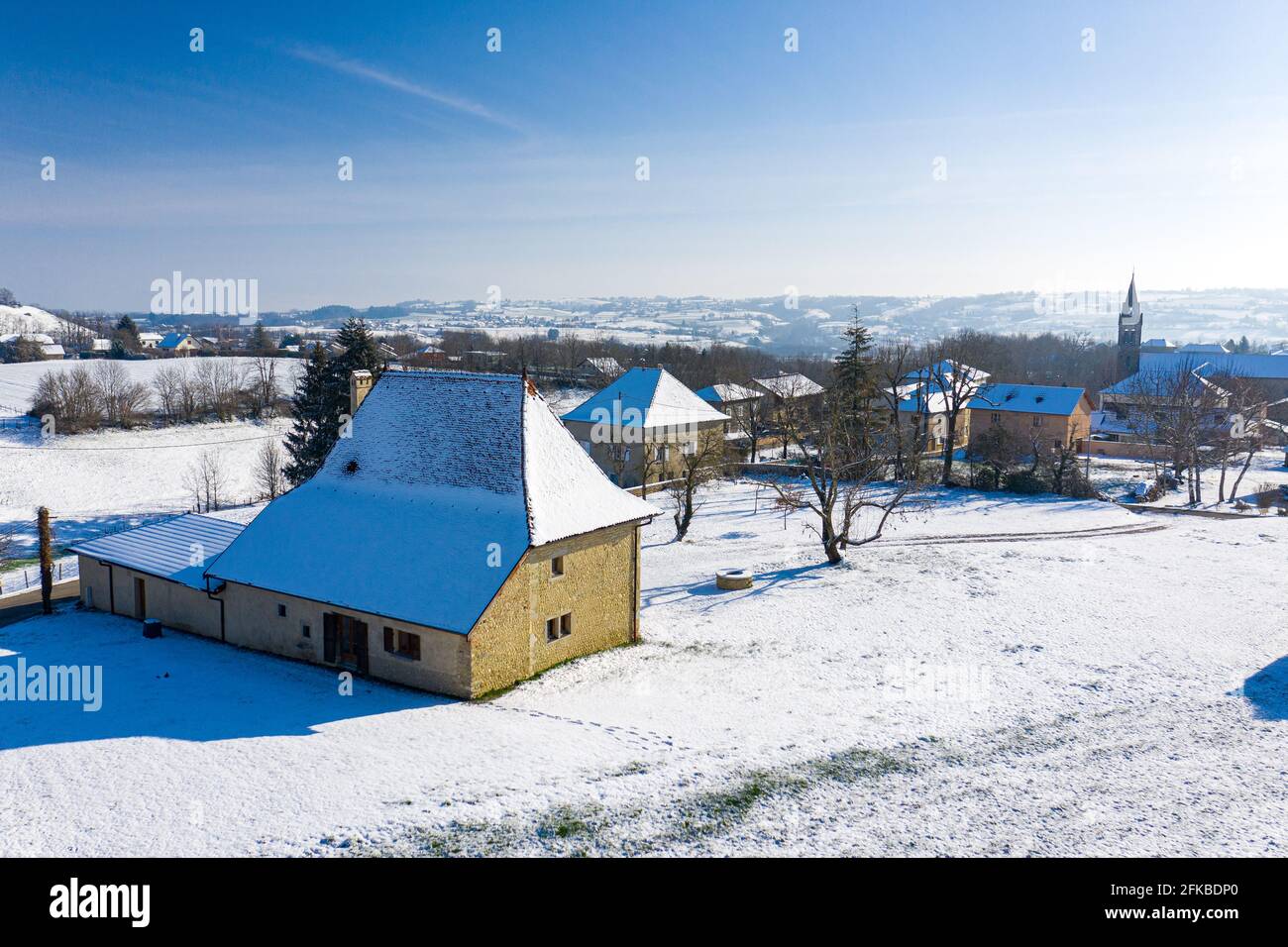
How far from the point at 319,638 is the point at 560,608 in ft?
21.7

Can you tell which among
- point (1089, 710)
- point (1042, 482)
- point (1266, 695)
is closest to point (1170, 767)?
point (1089, 710)

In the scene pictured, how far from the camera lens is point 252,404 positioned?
82188 mm

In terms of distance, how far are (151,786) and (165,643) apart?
1148 cm

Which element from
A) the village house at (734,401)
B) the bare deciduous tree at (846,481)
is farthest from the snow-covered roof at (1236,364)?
the bare deciduous tree at (846,481)

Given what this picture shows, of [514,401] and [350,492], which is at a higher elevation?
[514,401]

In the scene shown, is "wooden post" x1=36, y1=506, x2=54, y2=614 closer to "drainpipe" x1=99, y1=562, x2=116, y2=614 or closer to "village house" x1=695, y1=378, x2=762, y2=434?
"drainpipe" x1=99, y1=562, x2=116, y2=614

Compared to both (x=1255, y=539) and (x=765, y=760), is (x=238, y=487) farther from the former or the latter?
(x=1255, y=539)

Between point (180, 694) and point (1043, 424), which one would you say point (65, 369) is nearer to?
point (180, 694)

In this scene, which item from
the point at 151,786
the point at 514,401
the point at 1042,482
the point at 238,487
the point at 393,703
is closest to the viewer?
the point at 151,786

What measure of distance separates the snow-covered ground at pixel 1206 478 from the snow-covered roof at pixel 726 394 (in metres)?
25.8

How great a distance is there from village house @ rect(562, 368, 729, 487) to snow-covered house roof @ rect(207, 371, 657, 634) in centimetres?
2456

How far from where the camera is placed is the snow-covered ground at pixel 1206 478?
52.1m

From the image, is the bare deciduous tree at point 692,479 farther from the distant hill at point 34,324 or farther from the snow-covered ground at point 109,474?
the distant hill at point 34,324

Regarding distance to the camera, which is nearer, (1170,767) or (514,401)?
(1170,767)
